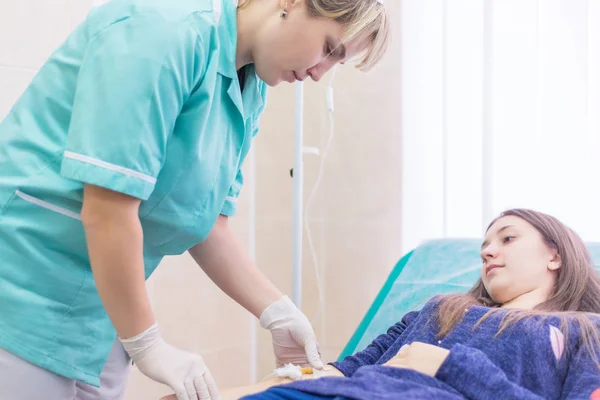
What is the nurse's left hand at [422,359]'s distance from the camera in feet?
3.90

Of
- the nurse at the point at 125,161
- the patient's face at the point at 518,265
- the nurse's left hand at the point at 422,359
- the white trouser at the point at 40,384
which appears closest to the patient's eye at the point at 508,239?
the patient's face at the point at 518,265

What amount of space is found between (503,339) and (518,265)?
0.29 metres

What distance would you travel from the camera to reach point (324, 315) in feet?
8.86

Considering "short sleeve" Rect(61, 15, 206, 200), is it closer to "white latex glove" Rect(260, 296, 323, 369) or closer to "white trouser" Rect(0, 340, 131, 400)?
"white trouser" Rect(0, 340, 131, 400)

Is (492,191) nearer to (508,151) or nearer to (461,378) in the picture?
(508,151)

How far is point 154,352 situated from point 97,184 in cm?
31

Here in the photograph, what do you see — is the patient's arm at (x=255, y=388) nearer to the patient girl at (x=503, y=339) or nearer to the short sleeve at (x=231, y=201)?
the patient girl at (x=503, y=339)

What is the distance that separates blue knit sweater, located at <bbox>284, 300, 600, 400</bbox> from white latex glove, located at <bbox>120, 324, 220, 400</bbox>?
0.16 meters

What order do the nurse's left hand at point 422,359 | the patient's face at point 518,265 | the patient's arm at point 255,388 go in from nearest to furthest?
the nurse's left hand at point 422,359 < the patient's arm at point 255,388 < the patient's face at point 518,265

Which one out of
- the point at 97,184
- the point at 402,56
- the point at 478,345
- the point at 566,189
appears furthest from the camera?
the point at 402,56

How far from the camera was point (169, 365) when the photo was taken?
3.54 ft

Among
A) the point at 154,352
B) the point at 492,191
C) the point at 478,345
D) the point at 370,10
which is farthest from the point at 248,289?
the point at 492,191

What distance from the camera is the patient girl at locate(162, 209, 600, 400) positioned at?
110cm

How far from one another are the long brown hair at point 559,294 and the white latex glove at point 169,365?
60cm
